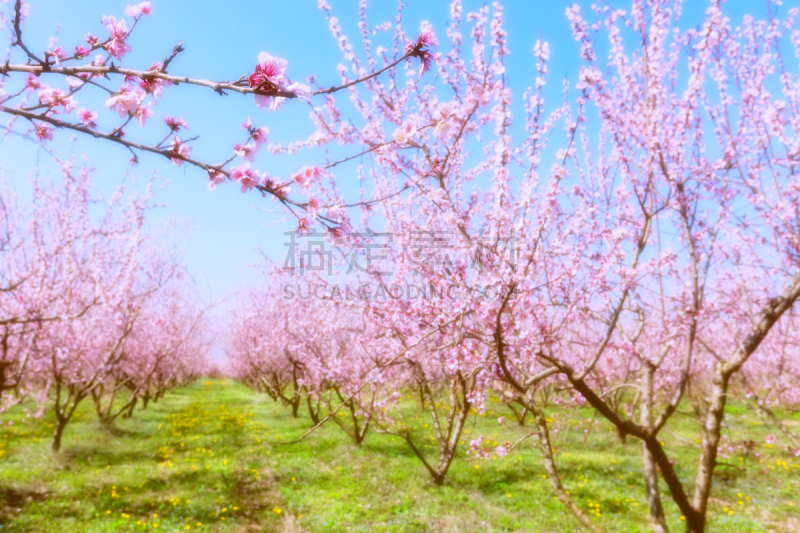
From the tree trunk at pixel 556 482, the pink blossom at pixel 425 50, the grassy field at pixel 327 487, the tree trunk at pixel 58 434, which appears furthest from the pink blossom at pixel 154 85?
the tree trunk at pixel 58 434

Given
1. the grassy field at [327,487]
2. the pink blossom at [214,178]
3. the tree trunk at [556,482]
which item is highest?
the pink blossom at [214,178]

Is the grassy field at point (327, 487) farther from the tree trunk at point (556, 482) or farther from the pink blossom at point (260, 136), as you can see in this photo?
the pink blossom at point (260, 136)

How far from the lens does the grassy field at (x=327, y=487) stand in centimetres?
689

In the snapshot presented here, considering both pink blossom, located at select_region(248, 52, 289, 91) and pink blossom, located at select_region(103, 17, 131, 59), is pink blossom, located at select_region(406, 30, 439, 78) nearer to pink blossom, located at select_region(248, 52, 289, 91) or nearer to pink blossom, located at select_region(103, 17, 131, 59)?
pink blossom, located at select_region(248, 52, 289, 91)

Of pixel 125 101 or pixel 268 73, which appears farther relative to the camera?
pixel 125 101

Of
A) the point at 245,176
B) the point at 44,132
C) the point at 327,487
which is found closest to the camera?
the point at 245,176

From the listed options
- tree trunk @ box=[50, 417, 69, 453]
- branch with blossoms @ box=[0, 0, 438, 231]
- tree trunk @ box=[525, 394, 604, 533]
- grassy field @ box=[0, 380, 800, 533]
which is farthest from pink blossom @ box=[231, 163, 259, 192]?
tree trunk @ box=[50, 417, 69, 453]

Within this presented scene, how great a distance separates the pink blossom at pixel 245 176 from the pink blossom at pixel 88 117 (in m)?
1.15

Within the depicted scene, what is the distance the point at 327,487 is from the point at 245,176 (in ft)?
26.5

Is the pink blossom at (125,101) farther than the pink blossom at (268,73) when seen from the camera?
Yes

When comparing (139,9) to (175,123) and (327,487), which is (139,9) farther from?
(327,487)

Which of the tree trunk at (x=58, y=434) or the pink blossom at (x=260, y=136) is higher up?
the pink blossom at (x=260, y=136)

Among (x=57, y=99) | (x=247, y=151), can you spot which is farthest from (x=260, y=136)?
(x=57, y=99)

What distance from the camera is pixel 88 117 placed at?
2.58 m
